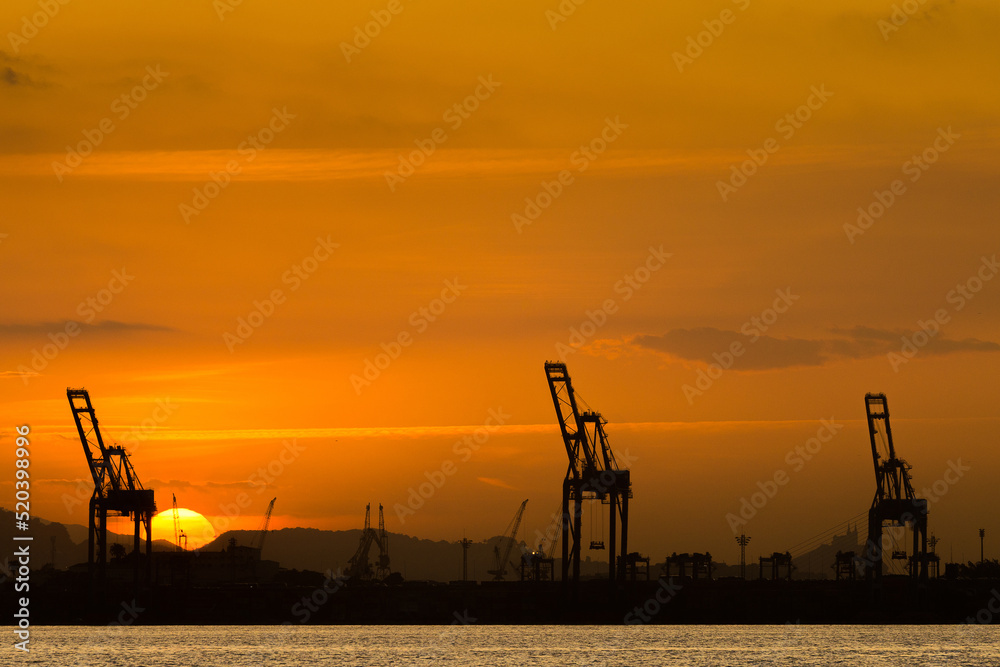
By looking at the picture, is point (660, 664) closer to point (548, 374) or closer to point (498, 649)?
point (498, 649)

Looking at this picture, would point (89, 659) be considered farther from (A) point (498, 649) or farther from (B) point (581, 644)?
(B) point (581, 644)

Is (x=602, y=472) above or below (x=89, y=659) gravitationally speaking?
above

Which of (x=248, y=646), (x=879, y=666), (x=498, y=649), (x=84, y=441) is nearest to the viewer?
(x=879, y=666)

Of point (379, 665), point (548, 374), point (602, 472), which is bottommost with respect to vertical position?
point (379, 665)

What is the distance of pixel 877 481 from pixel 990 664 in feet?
184

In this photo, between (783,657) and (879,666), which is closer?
(879,666)

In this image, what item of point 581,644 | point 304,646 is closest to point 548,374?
point 581,644

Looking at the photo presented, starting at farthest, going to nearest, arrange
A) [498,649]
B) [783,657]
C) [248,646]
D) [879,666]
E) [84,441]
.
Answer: [84,441], [248,646], [498,649], [783,657], [879,666]

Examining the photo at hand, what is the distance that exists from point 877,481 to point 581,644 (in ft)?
157

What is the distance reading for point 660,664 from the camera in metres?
136

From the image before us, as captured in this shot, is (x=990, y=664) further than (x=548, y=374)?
No

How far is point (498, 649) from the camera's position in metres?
163

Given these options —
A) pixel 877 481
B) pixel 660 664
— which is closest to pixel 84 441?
pixel 660 664

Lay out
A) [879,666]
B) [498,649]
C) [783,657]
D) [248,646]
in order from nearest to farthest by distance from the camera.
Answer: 1. [879,666]
2. [783,657]
3. [498,649]
4. [248,646]
